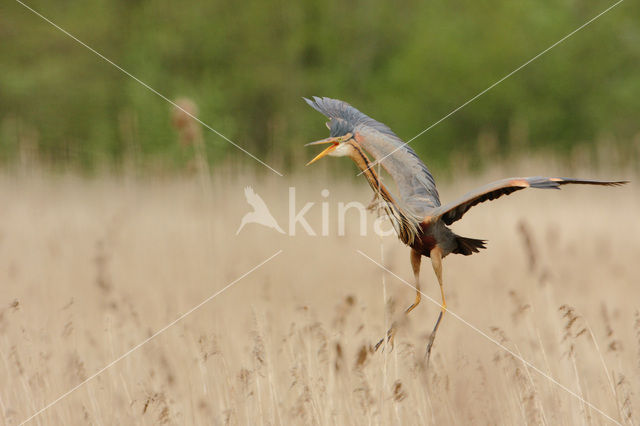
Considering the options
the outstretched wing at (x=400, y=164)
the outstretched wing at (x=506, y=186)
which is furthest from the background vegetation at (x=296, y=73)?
the outstretched wing at (x=506, y=186)

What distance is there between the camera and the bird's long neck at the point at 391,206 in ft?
9.04

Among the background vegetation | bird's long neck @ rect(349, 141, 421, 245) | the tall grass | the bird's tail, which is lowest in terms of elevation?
the tall grass

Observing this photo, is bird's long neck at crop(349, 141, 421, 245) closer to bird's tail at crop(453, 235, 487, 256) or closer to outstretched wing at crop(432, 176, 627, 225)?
outstretched wing at crop(432, 176, 627, 225)

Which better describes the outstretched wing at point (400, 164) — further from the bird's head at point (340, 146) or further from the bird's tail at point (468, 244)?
the bird's tail at point (468, 244)

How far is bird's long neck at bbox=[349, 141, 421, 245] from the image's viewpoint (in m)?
2.76

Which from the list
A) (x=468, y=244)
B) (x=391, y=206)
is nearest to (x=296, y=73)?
(x=468, y=244)

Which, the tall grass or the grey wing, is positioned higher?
the grey wing

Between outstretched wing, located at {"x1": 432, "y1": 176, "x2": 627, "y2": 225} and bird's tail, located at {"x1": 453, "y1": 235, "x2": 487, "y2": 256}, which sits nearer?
outstretched wing, located at {"x1": 432, "y1": 176, "x2": 627, "y2": 225}

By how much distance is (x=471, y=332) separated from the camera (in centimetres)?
407

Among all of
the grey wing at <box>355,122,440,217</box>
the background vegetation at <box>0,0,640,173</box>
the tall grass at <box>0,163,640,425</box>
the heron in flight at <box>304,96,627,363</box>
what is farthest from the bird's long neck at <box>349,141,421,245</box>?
the background vegetation at <box>0,0,640,173</box>

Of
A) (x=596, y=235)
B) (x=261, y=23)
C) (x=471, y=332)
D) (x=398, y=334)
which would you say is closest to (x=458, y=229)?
(x=596, y=235)

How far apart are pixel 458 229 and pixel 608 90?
8.42m

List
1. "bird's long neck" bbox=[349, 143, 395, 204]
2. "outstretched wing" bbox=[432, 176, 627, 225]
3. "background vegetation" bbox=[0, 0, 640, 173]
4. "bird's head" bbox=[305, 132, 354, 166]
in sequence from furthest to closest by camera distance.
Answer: "background vegetation" bbox=[0, 0, 640, 173] → "bird's head" bbox=[305, 132, 354, 166] → "bird's long neck" bbox=[349, 143, 395, 204] → "outstretched wing" bbox=[432, 176, 627, 225]

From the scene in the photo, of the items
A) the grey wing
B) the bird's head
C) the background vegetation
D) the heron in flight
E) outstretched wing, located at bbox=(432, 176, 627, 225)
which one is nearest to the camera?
outstretched wing, located at bbox=(432, 176, 627, 225)
